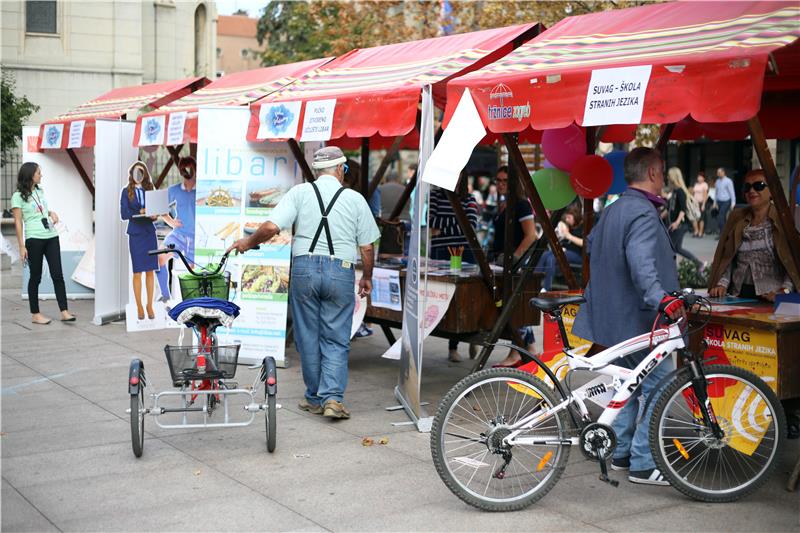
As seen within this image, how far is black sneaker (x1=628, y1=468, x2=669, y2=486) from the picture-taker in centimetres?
574

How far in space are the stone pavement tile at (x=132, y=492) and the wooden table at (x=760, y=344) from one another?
117 inches

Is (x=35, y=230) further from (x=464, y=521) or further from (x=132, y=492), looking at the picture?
(x=464, y=521)

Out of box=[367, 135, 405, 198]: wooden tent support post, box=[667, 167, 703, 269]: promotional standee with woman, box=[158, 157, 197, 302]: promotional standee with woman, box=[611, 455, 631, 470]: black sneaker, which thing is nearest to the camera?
box=[611, 455, 631, 470]: black sneaker

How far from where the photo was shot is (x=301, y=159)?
32.0ft

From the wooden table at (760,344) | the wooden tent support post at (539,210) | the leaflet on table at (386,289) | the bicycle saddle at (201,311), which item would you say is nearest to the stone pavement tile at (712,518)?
the wooden table at (760,344)

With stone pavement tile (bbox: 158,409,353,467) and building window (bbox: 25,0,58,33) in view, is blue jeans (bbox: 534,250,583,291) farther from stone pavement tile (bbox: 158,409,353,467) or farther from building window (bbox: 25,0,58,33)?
building window (bbox: 25,0,58,33)

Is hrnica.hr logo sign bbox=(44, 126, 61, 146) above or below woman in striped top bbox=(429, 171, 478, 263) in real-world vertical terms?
above

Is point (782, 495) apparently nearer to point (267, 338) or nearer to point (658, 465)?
point (658, 465)

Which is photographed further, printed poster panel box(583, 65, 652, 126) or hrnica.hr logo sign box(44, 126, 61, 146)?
hrnica.hr logo sign box(44, 126, 61, 146)

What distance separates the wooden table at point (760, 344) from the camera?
5.66 metres

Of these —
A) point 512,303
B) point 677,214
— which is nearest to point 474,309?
point 512,303

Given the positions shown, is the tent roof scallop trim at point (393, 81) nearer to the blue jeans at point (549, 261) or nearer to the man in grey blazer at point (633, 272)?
the man in grey blazer at point (633, 272)

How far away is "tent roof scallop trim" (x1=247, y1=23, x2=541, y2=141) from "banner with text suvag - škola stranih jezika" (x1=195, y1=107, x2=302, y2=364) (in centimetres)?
33

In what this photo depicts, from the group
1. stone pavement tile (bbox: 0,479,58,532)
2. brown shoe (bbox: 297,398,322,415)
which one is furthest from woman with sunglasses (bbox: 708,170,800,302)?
stone pavement tile (bbox: 0,479,58,532)
